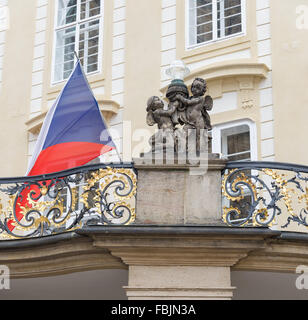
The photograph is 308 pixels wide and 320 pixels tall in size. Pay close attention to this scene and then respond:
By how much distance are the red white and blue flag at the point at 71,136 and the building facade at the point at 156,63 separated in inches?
50.0

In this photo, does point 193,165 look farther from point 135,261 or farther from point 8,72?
point 8,72

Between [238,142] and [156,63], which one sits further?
[156,63]

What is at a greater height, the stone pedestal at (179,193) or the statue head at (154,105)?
the statue head at (154,105)

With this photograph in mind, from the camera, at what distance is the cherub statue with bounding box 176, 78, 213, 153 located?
9492 mm

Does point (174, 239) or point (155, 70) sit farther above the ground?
point (155, 70)

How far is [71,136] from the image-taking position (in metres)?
11.6

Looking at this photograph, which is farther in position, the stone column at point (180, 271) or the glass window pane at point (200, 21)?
the glass window pane at point (200, 21)

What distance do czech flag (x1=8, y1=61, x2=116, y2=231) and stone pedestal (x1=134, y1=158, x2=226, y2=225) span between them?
217cm

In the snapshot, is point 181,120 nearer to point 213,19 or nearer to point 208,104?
point 208,104

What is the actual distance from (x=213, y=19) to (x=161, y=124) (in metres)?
4.30

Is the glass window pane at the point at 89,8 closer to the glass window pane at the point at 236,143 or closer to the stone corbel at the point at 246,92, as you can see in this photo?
the stone corbel at the point at 246,92

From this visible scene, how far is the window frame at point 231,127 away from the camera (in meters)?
12.0

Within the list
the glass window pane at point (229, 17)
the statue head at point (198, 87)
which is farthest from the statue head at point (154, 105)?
the glass window pane at point (229, 17)
